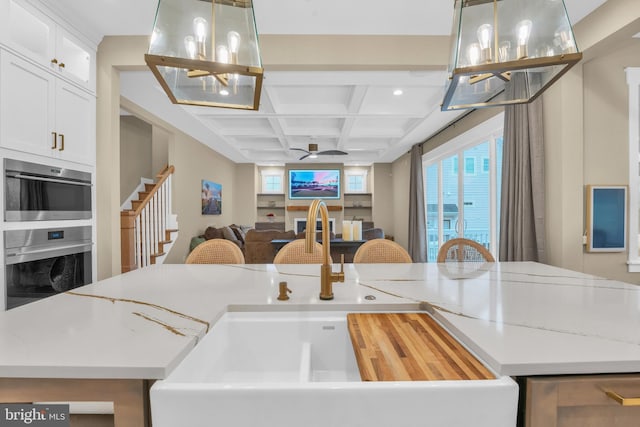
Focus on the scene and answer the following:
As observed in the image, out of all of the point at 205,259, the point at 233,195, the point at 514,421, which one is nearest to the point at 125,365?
the point at 514,421

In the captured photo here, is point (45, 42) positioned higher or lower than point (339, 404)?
higher

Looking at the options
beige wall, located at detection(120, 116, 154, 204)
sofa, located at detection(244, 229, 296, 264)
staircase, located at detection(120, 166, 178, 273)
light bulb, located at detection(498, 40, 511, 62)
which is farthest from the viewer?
beige wall, located at detection(120, 116, 154, 204)

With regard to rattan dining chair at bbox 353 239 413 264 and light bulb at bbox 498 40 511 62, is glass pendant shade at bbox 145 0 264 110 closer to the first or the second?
light bulb at bbox 498 40 511 62

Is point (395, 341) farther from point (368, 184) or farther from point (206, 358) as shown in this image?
point (368, 184)

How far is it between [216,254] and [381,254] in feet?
3.72

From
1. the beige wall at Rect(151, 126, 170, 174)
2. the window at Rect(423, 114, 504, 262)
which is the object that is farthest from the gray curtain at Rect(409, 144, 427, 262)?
the beige wall at Rect(151, 126, 170, 174)

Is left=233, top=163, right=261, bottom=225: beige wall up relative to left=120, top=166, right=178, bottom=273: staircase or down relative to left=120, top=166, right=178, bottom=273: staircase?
up

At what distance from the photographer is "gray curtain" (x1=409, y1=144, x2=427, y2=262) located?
240 inches

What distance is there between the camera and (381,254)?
212 cm

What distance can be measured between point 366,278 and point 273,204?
24.3 ft

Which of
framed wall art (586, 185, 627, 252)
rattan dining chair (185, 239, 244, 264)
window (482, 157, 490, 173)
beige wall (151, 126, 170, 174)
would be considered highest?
beige wall (151, 126, 170, 174)

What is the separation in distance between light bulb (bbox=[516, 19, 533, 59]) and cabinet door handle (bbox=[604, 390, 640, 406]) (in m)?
1.18

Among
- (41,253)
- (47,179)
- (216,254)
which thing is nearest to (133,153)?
(47,179)

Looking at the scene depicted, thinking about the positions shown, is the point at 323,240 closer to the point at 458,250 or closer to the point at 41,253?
the point at 458,250
